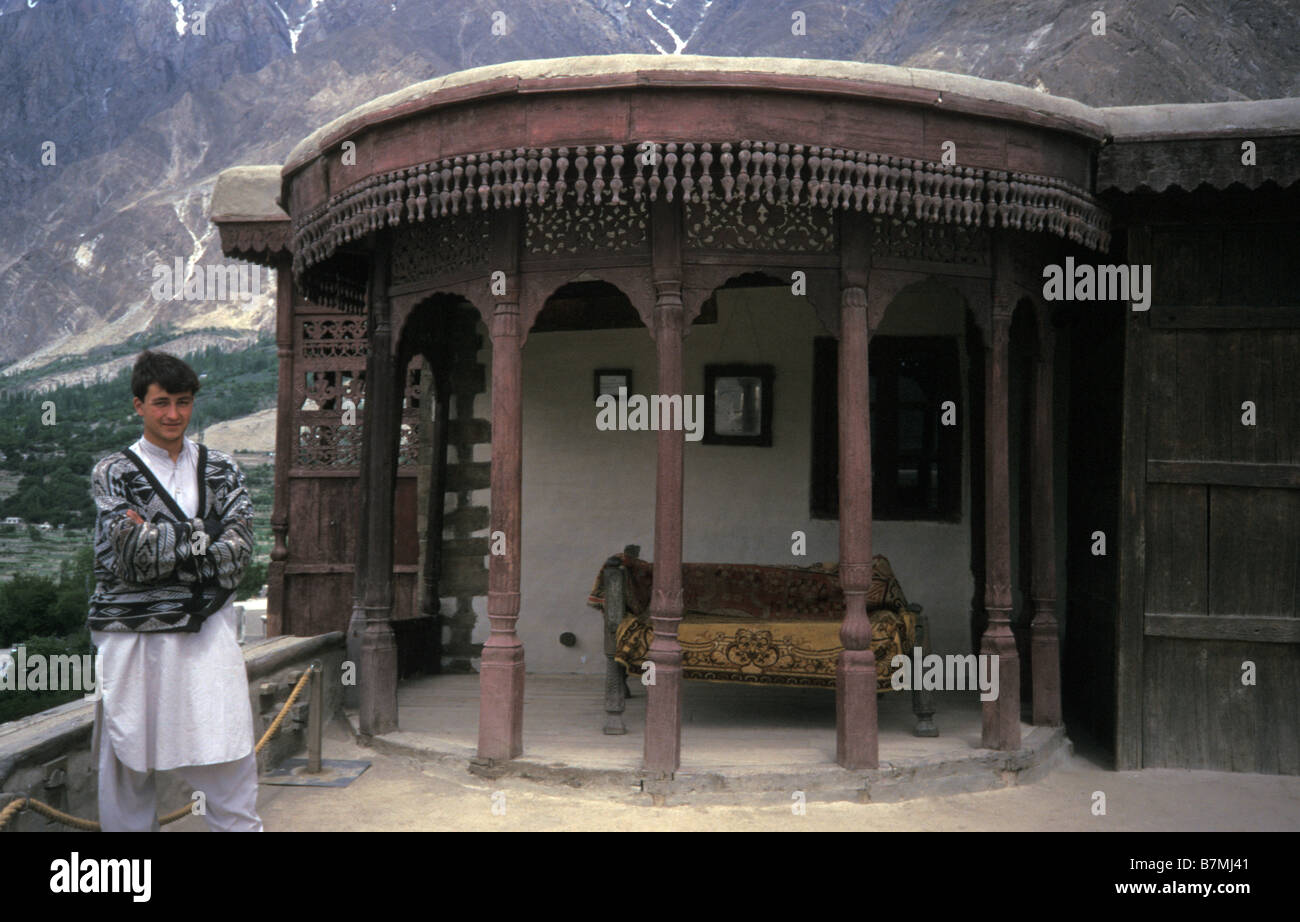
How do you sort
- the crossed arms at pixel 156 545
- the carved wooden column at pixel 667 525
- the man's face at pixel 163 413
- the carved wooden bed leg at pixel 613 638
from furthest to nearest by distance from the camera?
1. the carved wooden bed leg at pixel 613 638
2. the carved wooden column at pixel 667 525
3. the man's face at pixel 163 413
4. the crossed arms at pixel 156 545

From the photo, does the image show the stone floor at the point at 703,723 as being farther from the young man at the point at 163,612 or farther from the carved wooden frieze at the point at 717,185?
the carved wooden frieze at the point at 717,185

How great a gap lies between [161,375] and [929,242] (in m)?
3.82

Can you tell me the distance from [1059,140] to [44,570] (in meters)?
36.6

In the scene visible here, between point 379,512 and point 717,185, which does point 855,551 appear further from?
point 379,512

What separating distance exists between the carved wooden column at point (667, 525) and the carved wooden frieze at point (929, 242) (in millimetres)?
1048

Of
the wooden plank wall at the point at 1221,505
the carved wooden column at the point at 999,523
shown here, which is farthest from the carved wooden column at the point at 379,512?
the wooden plank wall at the point at 1221,505

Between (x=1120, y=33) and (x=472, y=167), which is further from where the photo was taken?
(x=1120, y=33)

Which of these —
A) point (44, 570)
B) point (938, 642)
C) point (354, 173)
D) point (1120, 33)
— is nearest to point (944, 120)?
point (354, 173)

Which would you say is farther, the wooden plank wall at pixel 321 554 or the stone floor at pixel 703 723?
the wooden plank wall at pixel 321 554

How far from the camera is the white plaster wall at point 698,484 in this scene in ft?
27.5

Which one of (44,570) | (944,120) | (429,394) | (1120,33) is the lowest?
(44,570)

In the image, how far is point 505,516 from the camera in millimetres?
5941

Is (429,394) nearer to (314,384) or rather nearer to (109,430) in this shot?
(314,384)

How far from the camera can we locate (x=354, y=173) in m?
6.03
